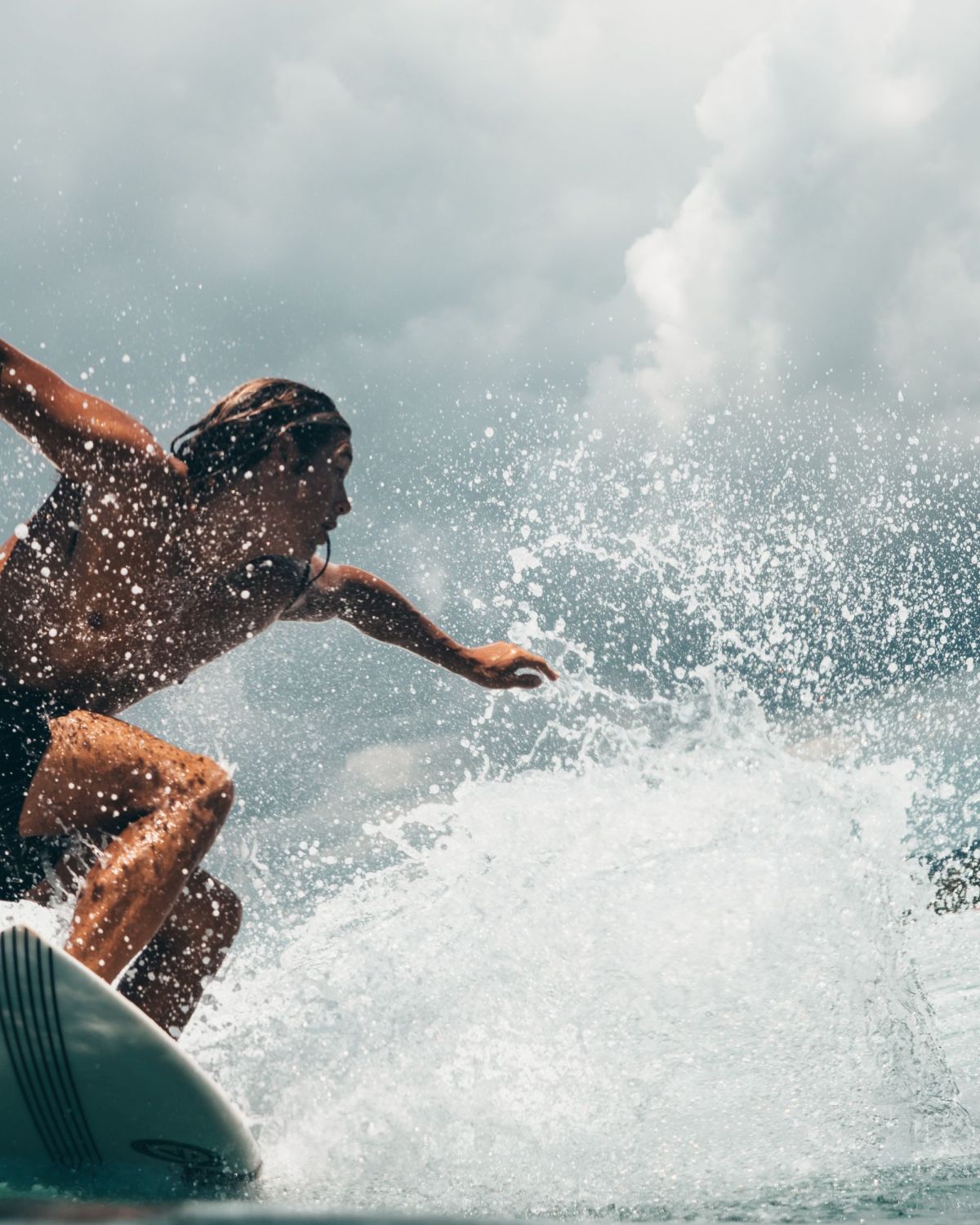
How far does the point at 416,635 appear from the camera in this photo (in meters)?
4.45

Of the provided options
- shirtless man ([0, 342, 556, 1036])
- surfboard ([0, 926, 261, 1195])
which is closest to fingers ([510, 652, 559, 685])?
shirtless man ([0, 342, 556, 1036])

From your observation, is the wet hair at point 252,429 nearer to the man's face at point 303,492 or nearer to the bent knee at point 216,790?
the man's face at point 303,492

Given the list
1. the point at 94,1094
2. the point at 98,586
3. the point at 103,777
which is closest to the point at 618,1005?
the point at 94,1094

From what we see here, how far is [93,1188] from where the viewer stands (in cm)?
228

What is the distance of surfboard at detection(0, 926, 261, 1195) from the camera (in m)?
2.14

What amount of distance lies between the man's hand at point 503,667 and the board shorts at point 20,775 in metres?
1.98

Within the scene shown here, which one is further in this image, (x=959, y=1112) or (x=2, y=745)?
(x=959, y=1112)

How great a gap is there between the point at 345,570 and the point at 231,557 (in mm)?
1110

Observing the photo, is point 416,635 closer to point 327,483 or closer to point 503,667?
point 503,667

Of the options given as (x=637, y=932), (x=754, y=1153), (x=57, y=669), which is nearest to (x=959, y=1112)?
(x=754, y=1153)

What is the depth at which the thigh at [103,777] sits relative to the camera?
2715mm

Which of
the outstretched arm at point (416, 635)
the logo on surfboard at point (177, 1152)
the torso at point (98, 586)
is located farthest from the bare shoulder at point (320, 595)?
the logo on surfboard at point (177, 1152)

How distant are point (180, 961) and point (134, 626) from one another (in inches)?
45.7

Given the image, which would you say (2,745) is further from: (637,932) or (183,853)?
(637,932)
